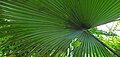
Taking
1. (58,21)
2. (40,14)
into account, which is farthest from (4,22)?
(58,21)

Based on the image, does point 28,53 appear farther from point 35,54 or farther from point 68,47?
point 68,47

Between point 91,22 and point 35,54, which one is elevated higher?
point 91,22

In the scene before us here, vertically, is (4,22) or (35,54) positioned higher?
(4,22)

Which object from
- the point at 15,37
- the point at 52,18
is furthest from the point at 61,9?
the point at 15,37

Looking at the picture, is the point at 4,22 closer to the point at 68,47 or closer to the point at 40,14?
the point at 40,14

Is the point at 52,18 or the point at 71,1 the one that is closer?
the point at 71,1

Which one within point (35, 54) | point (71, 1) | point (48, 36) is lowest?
point (35, 54)
